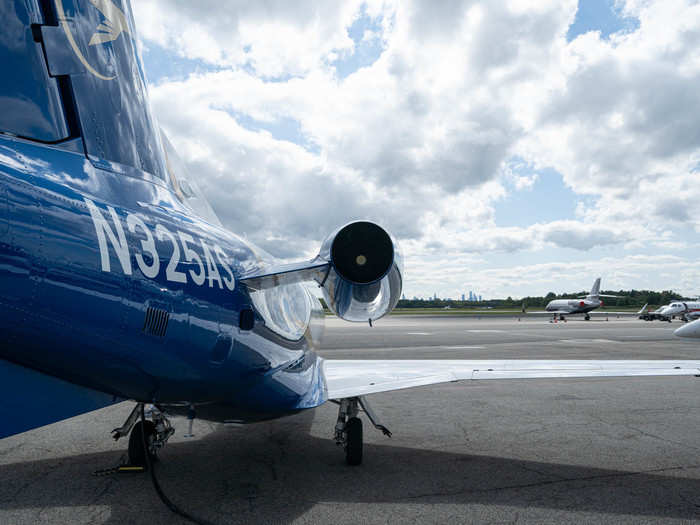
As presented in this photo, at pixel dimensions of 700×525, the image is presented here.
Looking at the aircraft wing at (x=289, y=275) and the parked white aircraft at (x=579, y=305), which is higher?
the aircraft wing at (x=289, y=275)

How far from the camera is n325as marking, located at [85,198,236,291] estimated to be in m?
2.89

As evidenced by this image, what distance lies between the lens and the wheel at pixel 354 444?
5957 mm

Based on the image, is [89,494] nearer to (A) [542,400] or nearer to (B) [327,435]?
(B) [327,435]

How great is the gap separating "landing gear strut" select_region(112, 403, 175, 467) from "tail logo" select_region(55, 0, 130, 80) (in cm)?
409

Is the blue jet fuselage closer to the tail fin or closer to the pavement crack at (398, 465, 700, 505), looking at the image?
the tail fin

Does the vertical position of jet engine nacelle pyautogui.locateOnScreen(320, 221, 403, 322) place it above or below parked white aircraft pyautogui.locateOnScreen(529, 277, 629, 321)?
above

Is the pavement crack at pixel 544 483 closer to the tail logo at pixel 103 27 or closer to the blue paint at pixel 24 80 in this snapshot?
the blue paint at pixel 24 80

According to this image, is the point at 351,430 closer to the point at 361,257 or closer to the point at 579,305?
the point at 361,257

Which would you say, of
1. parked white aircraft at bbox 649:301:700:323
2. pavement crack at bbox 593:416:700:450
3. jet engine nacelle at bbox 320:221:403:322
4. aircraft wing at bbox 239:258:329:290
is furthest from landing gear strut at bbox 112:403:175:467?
parked white aircraft at bbox 649:301:700:323

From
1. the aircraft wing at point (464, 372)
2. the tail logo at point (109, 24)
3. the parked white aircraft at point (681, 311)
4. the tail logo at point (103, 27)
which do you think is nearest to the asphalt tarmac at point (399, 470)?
the aircraft wing at point (464, 372)

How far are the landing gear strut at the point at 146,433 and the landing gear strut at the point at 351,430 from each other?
220 centimetres

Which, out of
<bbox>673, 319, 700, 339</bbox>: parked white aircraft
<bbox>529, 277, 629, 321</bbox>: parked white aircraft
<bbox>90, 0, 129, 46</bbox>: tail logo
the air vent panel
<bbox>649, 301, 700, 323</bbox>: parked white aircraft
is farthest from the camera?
<bbox>529, 277, 629, 321</bbox>: parked white aircraft

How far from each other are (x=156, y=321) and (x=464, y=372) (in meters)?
5.01

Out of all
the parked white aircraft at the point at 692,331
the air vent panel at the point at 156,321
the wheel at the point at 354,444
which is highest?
the air vent panel at the point at 156,321
